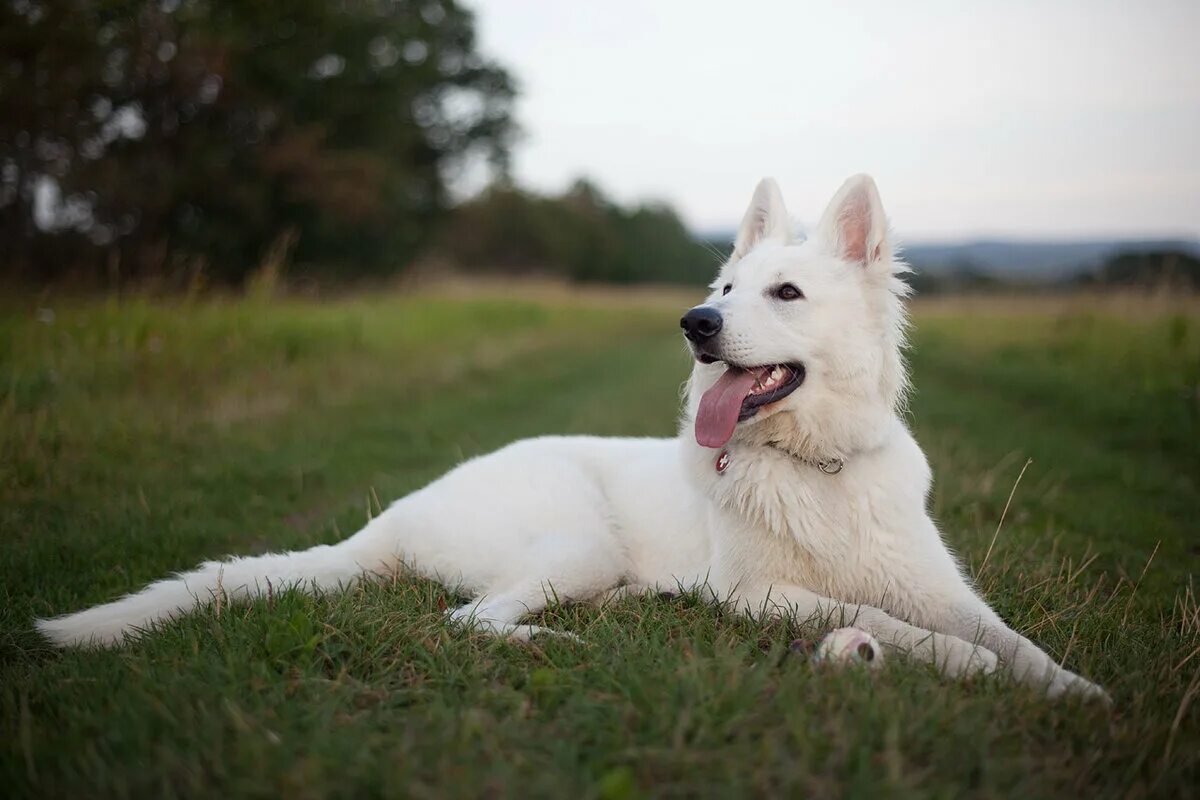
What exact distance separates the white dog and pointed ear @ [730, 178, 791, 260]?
0.01 m

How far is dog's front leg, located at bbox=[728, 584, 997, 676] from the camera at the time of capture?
283 centimetres

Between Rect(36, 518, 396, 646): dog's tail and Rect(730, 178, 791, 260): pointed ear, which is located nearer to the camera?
Rect(36, 518, 396, 646): dog's tail

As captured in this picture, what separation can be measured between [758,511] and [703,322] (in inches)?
34.1

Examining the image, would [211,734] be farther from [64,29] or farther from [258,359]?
[64,29]

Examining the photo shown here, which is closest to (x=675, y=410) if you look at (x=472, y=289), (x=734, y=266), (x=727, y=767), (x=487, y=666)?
(x=734, y=266)

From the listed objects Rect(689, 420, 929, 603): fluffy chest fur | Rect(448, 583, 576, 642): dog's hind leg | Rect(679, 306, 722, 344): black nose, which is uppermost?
Rect(679, 306, 722, 344): black nose

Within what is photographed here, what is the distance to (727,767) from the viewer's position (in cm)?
204

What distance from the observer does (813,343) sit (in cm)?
352

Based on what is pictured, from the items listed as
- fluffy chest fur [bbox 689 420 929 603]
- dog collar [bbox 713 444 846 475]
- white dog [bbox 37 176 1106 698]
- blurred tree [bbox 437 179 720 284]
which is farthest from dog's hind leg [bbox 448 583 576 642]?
blurred tree [bbox 437 179 720 284]

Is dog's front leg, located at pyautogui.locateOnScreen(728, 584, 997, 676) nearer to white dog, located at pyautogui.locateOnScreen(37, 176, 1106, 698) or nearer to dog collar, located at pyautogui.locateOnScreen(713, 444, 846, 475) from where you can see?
white dog, located at pyautogui.locateOnScreen(37, 176, 1106, 698)

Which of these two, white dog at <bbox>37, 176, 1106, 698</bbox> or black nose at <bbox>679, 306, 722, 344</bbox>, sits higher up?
black nose at <bbox>679, 306, 722, 344</bbox>

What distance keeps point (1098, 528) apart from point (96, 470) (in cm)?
733

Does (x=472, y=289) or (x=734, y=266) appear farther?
(x=472, y=289)

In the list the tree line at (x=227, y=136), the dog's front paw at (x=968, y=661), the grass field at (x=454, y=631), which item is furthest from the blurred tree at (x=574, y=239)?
the dog's front paw at (x=968, y=661)
